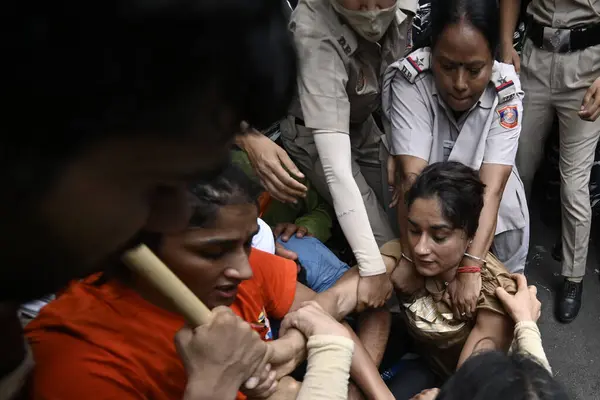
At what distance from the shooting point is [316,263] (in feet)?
6.82

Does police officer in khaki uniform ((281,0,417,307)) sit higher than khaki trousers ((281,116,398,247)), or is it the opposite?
police officer in khaki uniform ((281,0,417,307))

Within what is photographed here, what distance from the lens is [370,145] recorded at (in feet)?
8.82

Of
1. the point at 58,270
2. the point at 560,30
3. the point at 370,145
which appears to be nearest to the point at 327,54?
the point at 370,145

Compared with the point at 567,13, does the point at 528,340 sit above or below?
below

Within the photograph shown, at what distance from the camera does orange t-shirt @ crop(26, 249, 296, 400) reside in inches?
42.8

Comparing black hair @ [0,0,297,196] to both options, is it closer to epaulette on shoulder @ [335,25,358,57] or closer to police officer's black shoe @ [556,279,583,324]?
epaulette on shoulder @ [335,25,358,57]

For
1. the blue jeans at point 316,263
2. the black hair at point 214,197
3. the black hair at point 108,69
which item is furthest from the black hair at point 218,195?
the black hair at point 108,69

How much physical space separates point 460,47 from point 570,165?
3.54 feet

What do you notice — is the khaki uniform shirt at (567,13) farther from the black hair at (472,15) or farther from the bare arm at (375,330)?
the bare arm at (375,330)

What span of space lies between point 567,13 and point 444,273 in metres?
1.43

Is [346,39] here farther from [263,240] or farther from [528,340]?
[528,340]

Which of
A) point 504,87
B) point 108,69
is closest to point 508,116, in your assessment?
point 504,87

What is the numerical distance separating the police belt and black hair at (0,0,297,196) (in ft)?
8.73

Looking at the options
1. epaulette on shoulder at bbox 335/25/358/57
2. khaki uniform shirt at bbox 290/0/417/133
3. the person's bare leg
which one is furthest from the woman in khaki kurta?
the person's bare leg
